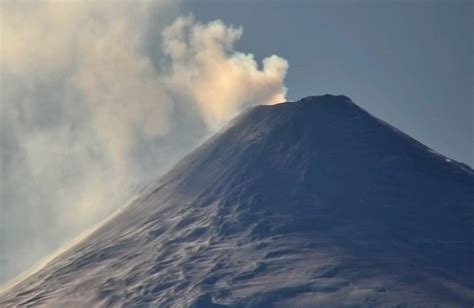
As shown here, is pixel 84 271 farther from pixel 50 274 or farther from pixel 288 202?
pixel 288 202

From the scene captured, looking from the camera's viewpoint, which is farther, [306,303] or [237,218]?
[237,218]

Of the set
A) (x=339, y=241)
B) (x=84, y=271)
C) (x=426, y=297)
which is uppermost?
(x=84, y=271)

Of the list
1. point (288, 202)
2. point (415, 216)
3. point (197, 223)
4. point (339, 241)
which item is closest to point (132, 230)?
point (197, 223)

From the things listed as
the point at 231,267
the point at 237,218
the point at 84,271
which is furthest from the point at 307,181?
the point at 84,271

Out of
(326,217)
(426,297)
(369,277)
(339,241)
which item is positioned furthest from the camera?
(326,217)

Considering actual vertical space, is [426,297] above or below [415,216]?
below

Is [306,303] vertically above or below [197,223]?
below

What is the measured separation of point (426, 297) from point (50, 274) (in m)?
81.3

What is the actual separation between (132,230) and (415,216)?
59983mm

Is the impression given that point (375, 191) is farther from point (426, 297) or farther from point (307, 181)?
point (426, 297)

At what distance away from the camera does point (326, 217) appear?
18738 centimetres

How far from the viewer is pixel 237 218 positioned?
609 ft

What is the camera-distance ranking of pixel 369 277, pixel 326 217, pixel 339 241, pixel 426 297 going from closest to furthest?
pixel 426 297 < pixel 369 277 < pixel 339 241 < pixel 326 217

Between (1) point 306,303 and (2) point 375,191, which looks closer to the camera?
(1) point 306,303
